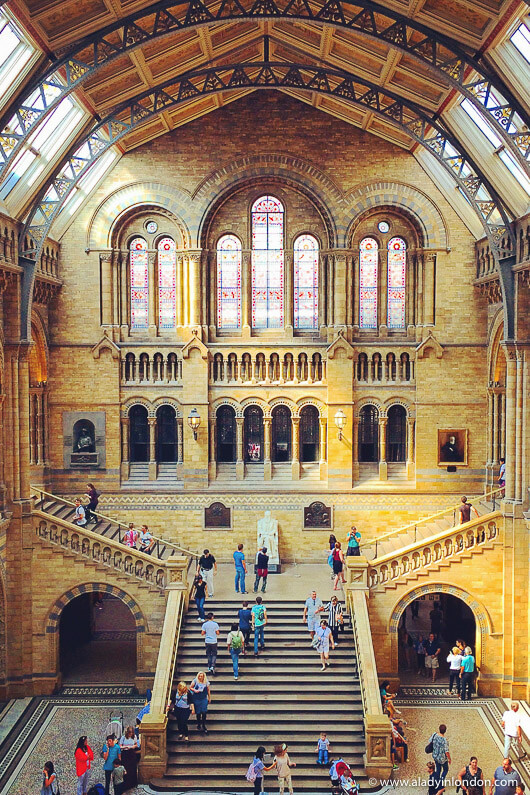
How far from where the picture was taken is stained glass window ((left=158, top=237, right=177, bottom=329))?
2925 cm

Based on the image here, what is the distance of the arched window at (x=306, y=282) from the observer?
29.2 meters

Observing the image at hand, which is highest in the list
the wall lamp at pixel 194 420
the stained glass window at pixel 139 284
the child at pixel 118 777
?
the stained glass window at pixel 139 284

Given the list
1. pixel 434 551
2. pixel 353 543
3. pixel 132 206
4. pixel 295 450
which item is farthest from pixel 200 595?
pixel 132 206

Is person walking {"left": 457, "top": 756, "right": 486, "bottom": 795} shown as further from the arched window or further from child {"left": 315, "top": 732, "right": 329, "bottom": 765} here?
the arched window

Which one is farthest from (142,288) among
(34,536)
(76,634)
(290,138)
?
(76,634)

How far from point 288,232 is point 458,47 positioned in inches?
466

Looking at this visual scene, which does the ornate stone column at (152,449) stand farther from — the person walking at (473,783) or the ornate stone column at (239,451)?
the person walking at (473,783)

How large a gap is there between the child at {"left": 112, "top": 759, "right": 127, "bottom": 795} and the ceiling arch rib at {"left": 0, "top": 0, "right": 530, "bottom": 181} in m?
14.2

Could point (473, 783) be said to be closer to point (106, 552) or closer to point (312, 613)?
point (312, 613)

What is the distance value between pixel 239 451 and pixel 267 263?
7.23 m

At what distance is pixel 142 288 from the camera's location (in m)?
29.4

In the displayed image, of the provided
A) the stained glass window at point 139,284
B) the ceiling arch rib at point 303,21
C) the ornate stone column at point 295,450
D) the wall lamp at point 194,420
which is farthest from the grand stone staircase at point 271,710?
the ceiling arch rib at point 303,21

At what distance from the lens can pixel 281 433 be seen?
96.4ft

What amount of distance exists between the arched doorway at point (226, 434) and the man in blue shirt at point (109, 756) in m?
13.2
